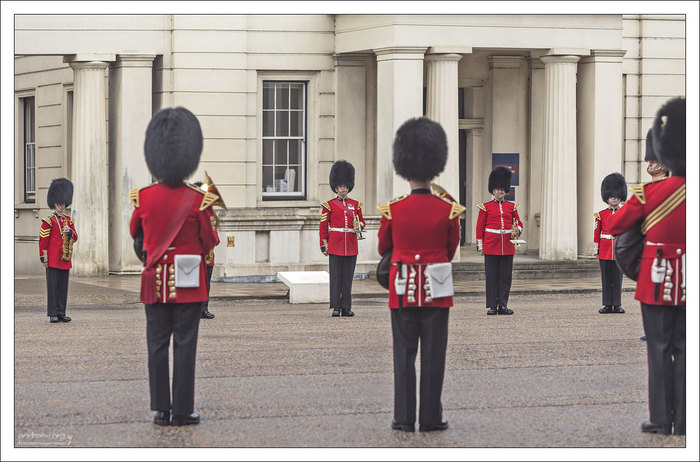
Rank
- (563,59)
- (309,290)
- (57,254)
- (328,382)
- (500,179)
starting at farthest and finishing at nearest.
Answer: (563,59), (309,290), (500,179), (57,254), (328,382)

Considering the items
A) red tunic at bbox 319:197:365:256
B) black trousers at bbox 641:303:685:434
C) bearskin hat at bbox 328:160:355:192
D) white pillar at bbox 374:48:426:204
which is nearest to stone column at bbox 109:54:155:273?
white pillar at bbox 374:48:426:204

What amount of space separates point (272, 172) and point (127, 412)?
1335 cm

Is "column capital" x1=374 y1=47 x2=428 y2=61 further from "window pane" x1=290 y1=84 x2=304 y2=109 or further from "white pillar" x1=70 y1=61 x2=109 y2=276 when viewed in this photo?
"white pillar" x1=70 y1=61 x2=109 y2=276

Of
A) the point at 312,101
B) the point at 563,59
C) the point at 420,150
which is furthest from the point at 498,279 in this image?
the point at 312,101

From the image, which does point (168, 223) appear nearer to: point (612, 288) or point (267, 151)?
point (612, 288)

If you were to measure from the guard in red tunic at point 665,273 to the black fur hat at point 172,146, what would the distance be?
8.10 ft

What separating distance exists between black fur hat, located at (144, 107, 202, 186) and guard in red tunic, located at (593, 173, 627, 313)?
7.44 m

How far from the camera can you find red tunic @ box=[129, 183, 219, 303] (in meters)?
7.75

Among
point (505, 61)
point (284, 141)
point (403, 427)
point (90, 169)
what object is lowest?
point (403, 427)

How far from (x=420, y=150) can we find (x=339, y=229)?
677cm

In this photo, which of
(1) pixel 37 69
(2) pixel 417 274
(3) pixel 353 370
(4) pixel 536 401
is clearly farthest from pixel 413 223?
(1) pixel 37 69

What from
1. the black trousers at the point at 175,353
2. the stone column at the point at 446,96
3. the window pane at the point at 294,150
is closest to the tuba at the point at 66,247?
the black trousers at the point at 175,353

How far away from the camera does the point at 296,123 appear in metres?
21.3

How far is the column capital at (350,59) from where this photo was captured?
2094cm
